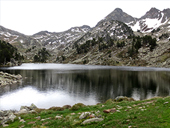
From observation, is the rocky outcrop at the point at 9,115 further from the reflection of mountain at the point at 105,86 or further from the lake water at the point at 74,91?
the reflection of mountain at the point at 105,86

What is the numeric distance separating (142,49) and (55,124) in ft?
660

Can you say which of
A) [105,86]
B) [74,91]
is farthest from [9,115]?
[105,86]

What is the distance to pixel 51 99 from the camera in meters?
38.0

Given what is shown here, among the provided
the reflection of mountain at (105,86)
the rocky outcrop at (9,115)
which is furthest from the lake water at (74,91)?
the rocky outcrop at (9,115)

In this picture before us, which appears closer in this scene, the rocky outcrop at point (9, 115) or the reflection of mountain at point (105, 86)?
the rocky outcrop at point (9, 115)

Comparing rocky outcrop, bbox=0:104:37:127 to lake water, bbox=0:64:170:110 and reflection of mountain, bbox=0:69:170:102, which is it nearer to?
lake water, bbox=0:64:170:110

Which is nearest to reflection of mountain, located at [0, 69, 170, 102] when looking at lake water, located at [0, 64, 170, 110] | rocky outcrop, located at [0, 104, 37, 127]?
lake water, located at [0, 64, 170, 110]

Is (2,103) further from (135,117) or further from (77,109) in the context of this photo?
(135,117)

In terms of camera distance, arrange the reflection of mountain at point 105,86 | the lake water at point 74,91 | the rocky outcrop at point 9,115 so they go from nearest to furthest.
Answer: the rocky outcrop at point 9,115 → the lake water at point 74,91 → the reflection of mountain at point 105,86

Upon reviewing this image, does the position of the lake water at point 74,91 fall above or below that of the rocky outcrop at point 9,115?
below

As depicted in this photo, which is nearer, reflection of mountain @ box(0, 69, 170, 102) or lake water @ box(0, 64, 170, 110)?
lake water @ box(0, 64, 170, 110)

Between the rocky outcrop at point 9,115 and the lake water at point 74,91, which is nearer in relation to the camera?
the rocky outcrop at point 9,115

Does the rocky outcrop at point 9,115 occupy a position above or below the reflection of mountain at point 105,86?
above

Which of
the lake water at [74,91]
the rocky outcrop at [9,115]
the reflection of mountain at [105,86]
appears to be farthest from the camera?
the reflection of mountain at [105,86]
